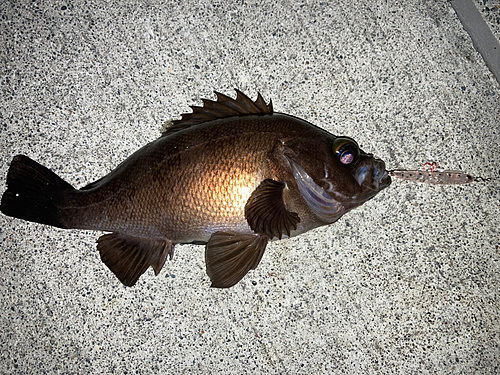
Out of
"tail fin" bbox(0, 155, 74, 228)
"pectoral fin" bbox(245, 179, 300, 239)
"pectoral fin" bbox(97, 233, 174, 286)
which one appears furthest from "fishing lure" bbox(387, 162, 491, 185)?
"tail fin" bbox(0, 155, 74, 228)

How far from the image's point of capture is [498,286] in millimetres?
1702

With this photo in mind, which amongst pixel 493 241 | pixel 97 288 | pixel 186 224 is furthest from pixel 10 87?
pixel 493 241

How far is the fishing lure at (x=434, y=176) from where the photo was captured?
1.66 m

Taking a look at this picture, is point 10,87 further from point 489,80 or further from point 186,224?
point 489,80

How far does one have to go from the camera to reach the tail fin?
56.9 inches

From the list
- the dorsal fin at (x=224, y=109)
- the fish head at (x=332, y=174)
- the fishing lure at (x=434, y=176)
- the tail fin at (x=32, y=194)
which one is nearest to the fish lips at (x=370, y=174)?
the fish head at (x=332, y=174)

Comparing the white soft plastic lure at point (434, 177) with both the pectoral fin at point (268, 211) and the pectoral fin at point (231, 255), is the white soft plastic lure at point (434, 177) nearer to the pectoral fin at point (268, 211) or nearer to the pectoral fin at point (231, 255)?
the pectoral fin at point (268, 211)

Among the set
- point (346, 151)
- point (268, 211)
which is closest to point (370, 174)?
point (346, 151)

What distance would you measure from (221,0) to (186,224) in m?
1.13

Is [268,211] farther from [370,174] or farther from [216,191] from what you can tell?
[370,174]

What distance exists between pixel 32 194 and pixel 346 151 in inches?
50.3

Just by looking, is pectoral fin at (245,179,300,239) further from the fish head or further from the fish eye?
the fish eye

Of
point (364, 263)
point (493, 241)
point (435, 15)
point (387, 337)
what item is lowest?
point (387, 337)

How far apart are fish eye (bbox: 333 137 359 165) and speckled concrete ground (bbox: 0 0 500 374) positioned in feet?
1.16
